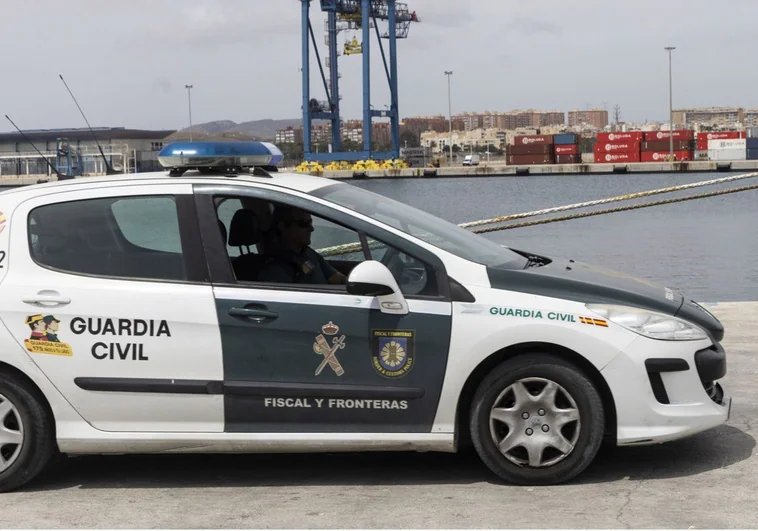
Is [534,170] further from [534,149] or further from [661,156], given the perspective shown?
[661,156]

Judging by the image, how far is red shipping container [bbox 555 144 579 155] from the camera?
110062 mm

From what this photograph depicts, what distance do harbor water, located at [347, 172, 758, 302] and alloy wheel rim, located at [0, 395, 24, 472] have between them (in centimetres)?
1310

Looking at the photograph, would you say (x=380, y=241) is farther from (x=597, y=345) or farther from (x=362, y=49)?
(x=362, y=49)

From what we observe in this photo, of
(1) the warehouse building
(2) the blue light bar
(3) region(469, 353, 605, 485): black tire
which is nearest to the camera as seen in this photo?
(3) region(469, 353, 605, 485): black tire

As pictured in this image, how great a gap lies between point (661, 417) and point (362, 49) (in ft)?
282

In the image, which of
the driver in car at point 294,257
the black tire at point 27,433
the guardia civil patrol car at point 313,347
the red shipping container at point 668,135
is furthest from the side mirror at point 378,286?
the red shipping container at point 668,135

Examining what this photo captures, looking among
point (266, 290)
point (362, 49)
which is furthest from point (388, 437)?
point (362, 49)

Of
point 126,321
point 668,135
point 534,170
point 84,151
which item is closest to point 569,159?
point 668,135

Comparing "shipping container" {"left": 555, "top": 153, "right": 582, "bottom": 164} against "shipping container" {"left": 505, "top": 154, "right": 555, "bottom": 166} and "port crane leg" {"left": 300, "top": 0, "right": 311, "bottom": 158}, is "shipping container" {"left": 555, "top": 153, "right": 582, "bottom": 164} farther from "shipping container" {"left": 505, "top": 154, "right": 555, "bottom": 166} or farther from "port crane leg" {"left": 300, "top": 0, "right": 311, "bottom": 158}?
"port crane leg" {"left": 300, "top": 0, "right": 311, "bottom": 158}

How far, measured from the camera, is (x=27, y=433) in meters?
5.04

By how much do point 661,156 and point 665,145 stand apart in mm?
1540

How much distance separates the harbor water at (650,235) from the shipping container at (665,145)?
2811 cm

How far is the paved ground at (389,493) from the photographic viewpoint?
449cm

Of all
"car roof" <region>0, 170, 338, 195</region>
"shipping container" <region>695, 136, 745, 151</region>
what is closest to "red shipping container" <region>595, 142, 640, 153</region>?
"shipping container" <region>695, 136, 745, 151</region>
